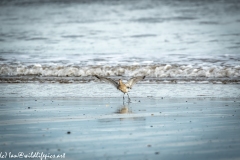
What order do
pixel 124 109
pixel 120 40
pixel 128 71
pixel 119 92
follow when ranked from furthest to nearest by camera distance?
pixel 120 40 < pixel 128 71 < pixel 119 92 < pixel 124 109

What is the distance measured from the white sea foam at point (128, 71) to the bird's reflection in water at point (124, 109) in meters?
5.84

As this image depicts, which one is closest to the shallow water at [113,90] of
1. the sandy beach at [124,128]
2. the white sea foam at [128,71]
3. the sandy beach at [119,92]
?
the sandy beach at [119,92]

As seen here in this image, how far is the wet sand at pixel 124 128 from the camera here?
642cm

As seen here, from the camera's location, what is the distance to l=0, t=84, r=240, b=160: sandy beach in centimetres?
642

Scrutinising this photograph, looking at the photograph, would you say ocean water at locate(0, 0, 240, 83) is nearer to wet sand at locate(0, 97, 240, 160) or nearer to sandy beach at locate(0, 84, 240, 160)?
sandy beach at locate(0, 84, 240, 160)

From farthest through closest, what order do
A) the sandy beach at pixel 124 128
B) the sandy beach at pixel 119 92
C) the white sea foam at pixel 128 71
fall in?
the white sea foam at pixel 128 71 → the sandy beach at pixel 119 92 → the sandy beach at pixel 124 128

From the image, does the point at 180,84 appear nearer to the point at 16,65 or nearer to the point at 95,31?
the point at 16,65

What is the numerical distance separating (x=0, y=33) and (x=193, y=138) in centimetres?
2684

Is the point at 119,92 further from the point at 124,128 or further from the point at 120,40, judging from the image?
the point at 120,40

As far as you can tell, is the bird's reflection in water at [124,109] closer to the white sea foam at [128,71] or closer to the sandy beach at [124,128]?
the sandy beach at [124,128]

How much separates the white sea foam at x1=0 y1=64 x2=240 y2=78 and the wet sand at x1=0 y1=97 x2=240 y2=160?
5.19 metres

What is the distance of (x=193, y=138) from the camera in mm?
7059

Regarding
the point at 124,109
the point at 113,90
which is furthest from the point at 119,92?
the point at 124,109

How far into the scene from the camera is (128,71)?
57.1 feet
